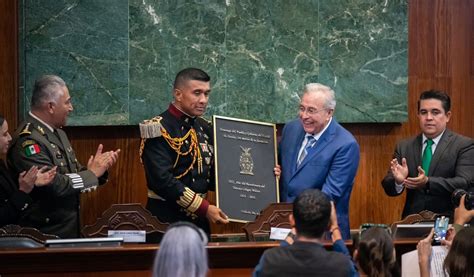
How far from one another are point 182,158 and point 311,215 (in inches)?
90.9

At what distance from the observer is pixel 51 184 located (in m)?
5.87

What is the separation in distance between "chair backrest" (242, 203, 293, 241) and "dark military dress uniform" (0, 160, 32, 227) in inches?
52.8

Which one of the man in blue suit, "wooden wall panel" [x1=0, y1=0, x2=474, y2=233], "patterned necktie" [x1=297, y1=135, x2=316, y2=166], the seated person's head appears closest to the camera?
the seated person's head

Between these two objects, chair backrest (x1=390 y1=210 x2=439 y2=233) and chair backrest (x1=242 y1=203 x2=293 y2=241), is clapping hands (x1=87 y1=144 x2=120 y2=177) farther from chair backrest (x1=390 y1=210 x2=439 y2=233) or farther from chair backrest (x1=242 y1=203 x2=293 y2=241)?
chair backrest (x1=390 y1=210 x2=439 y2=233)

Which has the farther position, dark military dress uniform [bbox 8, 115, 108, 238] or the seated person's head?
dark military dress uniform [bbox 8, 115, 108, 238]

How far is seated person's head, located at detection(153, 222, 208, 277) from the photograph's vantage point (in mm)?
3717

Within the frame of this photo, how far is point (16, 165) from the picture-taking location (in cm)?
600

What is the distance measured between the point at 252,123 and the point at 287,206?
2.71ft

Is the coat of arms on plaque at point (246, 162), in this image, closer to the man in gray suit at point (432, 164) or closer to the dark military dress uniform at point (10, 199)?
the man in gray suit at point (432, 164)

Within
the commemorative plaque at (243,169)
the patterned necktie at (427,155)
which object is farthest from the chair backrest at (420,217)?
the commemorative plaque at (243,169)

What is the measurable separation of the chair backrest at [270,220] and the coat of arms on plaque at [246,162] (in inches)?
22.3

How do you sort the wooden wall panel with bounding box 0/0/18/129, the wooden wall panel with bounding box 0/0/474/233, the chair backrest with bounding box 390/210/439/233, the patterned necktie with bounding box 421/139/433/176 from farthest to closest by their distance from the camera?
the wooden wall panel with bounding box 0/0/474/233 → the wooden wall panel with bounding box 0/0/18/129 → the patterned necktie with bounding box 421/139/433/176 → the chair backrest with bounding box 390/210/439/233

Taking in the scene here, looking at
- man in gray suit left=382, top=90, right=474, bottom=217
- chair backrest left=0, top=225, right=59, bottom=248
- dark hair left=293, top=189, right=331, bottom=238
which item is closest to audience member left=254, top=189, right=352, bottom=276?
dark hair left=293, top=189, right=331, bottom=238

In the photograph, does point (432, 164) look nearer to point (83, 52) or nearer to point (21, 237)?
point (83, 52)
